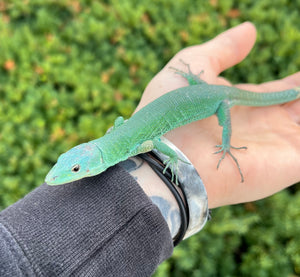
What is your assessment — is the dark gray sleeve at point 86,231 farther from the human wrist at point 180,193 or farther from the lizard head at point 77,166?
the human wrist at point 180,193

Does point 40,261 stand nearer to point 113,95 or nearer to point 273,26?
point 113,95

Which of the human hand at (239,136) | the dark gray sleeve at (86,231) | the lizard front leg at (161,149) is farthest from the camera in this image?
the human hand at (239,136)

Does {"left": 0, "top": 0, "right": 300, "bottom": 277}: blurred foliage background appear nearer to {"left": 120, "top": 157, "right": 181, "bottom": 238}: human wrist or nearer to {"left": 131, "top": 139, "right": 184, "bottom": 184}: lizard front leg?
{"left": 120, "top": 157, "right": 181, "bottom": 238}: human wrist

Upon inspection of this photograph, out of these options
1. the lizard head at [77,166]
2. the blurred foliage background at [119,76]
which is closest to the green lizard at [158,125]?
the lizard head at [77,166]

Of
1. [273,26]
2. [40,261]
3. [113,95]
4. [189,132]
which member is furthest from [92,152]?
[273,26]

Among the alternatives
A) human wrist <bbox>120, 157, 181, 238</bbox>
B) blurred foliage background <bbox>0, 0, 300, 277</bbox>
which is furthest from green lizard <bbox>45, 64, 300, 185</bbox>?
blurred foliage background <bbox>0, 0, 300, 277</bbox>
